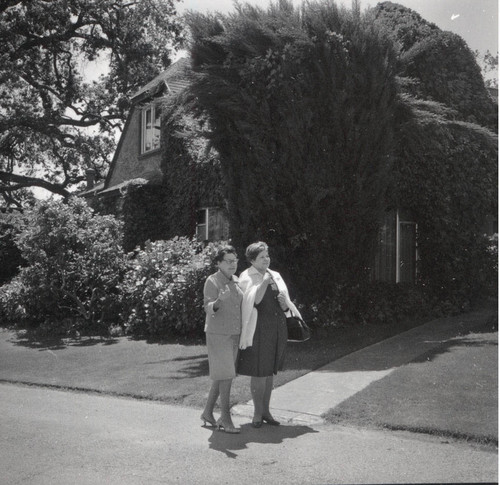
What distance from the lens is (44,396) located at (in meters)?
8.14

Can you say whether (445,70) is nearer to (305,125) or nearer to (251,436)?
(305,125)

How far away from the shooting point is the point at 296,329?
6.72 m

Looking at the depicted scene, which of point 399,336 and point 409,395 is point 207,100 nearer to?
point 399,336

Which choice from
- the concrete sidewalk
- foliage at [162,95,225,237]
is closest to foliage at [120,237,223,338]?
foliage at [162,95,225,237]

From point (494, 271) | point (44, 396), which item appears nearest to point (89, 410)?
point (44, 396)

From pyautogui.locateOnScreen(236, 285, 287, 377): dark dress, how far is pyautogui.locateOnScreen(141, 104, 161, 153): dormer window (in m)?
14.7

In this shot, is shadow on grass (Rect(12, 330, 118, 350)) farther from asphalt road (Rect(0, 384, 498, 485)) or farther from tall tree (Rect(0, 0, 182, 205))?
tall tree (Rect(0, 0, 182, 205))

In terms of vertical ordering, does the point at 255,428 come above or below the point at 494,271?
below

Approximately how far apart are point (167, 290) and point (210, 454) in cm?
721

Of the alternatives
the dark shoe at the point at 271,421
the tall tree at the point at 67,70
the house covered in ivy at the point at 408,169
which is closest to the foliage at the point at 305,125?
the house covered in ivy at the point at 408,169

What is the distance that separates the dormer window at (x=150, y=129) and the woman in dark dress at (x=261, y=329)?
14.6 metres

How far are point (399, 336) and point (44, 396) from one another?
577cm

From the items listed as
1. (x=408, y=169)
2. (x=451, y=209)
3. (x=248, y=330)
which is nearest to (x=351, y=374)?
(x=248, y=330)

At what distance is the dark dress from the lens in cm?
634
